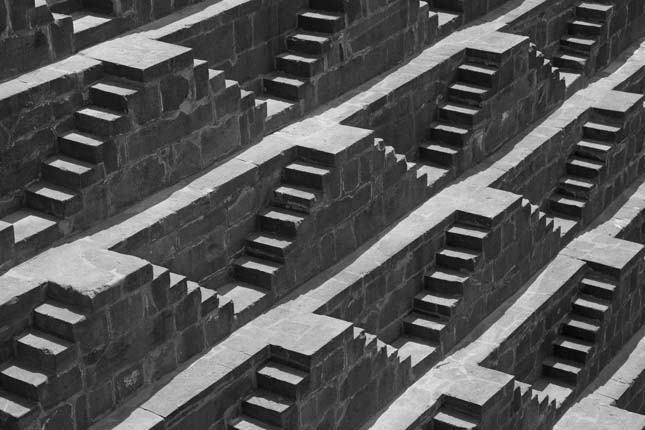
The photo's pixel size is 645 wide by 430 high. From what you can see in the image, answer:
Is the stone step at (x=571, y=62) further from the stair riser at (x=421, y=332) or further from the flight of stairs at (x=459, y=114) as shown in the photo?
the stair riser at (x=421, y=332)

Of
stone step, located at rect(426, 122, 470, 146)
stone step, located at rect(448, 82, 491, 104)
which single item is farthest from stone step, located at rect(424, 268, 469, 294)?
stone step, located at rect(448, 82, 491, 104)

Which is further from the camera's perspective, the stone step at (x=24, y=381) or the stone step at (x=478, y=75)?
the stone step at (x=478, y=75)

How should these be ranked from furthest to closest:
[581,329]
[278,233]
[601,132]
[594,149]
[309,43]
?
[601,132] < [594,149] < [581,329] < [309,43] < [278,233]

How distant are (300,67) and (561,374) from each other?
4376 millimetres

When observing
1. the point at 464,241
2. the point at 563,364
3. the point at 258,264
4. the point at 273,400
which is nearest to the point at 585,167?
the point at 563,364

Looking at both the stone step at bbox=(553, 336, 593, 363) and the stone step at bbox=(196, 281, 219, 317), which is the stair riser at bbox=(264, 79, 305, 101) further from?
the stone step at bbox=(553, 336, 593, 363)

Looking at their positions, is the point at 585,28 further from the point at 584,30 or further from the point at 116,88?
the point at 116,88

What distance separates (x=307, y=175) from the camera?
14.7 metres

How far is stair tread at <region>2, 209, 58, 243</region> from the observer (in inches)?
502

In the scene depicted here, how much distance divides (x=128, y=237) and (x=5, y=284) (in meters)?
1.35

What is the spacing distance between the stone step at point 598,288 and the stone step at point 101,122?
6201 millimetres

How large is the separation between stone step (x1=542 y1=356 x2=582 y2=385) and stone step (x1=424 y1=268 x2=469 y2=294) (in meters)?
1.82

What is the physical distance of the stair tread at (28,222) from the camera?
41.8ft

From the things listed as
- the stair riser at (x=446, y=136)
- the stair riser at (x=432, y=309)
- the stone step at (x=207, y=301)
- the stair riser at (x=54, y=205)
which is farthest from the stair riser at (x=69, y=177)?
the stair riser at (x=446, y=136)
